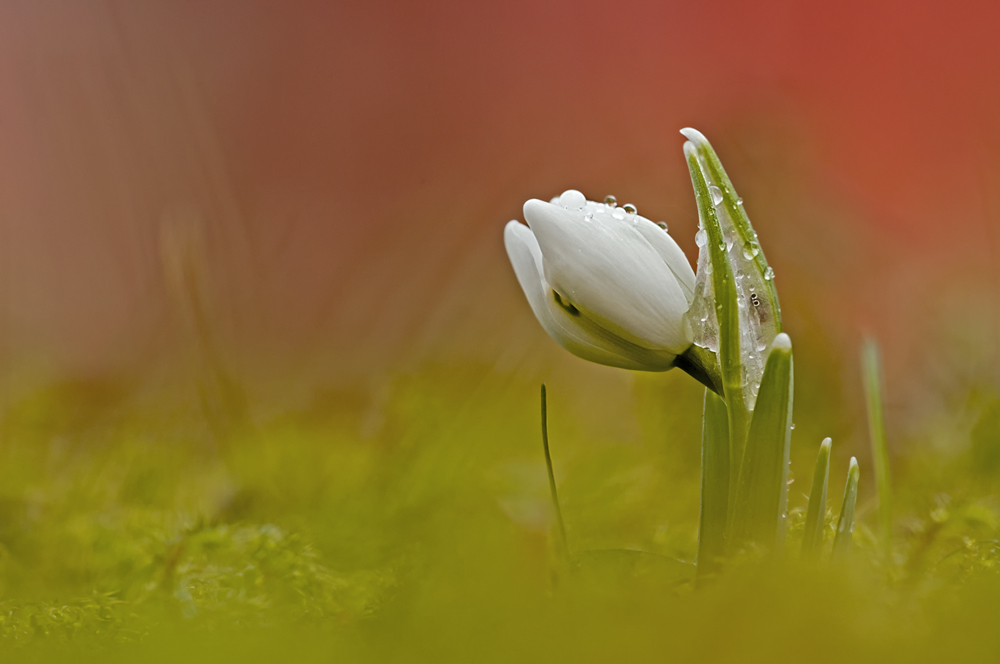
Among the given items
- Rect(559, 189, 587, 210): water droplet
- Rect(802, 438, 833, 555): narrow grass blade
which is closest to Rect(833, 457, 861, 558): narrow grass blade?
Rect(802, 438, 833, 555): narrow grass blade

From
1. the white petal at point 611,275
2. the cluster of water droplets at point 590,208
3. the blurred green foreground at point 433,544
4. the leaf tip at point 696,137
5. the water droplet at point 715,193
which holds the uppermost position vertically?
the leaf tip at point 696,137

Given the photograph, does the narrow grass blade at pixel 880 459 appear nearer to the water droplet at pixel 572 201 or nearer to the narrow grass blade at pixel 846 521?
the narrow grass blade at pixel 846 521

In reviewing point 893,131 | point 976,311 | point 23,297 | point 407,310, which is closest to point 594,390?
point 407,310

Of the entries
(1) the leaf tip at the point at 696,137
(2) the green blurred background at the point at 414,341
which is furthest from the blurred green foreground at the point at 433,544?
(1) the leaf tip at the point at 696,137

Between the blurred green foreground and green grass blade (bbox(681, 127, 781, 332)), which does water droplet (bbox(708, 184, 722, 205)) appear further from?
the blurred green foreground

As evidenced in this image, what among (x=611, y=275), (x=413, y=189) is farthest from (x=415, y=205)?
(x=611, y=275)

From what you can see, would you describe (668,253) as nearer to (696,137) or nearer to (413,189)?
(696,137)
